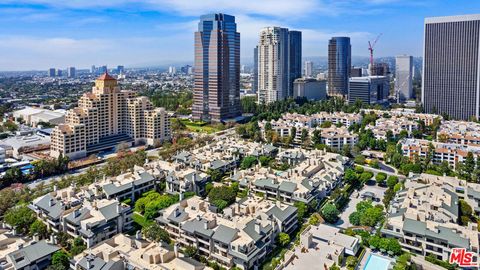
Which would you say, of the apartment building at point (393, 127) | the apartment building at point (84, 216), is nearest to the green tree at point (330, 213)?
the apartment building at point (84, 216)

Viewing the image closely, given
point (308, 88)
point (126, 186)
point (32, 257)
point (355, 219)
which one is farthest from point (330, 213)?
point (308, 88)

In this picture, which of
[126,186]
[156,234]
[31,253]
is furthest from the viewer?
[126,186]

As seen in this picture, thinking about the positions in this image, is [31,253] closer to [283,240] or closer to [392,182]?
[283,240]

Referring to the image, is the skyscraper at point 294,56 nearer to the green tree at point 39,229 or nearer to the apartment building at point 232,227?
the apartment building at point 232,227

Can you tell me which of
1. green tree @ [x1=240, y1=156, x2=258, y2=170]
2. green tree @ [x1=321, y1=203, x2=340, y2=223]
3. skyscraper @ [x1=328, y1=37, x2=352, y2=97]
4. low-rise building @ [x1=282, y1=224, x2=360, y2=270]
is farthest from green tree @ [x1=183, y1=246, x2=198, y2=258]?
skyscraper @ [x1=328, y1=37, x2=352, y2=97]

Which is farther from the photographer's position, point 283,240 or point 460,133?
point 460,133
